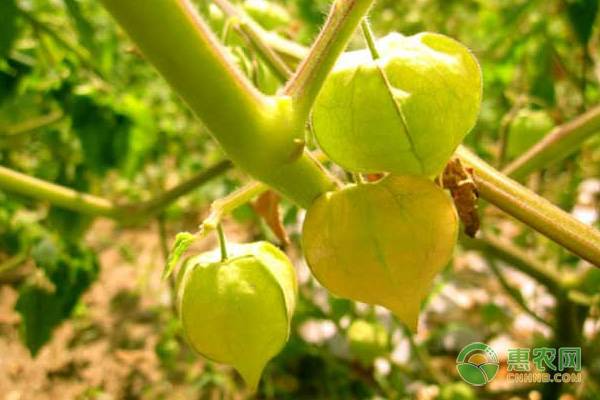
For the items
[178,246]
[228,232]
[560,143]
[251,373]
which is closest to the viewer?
[178,246]

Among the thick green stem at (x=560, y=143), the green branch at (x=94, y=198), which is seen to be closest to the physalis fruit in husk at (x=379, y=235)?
the thick green stem at (x=560, y=143)

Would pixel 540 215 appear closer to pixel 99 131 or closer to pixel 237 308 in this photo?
pixel 237 308

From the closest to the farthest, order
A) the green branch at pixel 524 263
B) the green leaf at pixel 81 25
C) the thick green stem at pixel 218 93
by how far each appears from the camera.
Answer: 1. the thick green stem at pixel 218 93
2. the green leaf at pixel 81 25
3. the green branch at pixel 524 263

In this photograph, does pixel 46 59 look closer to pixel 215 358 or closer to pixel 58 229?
pixel 58 229

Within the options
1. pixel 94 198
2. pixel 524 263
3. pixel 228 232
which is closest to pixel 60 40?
pixel 94 198

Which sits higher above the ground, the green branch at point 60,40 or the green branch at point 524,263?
the green branch at point 60,40

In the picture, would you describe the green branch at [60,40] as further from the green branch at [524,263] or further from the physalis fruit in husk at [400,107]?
the physalis fruit in husk at [400,107]

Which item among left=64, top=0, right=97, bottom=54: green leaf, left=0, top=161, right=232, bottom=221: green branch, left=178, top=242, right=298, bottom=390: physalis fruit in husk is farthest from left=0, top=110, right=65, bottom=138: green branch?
left=178, top=242, right=298, bottom=390: physalis fruit in husk

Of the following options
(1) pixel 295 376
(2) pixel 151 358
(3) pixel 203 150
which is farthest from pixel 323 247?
(3) pixel 203 150
